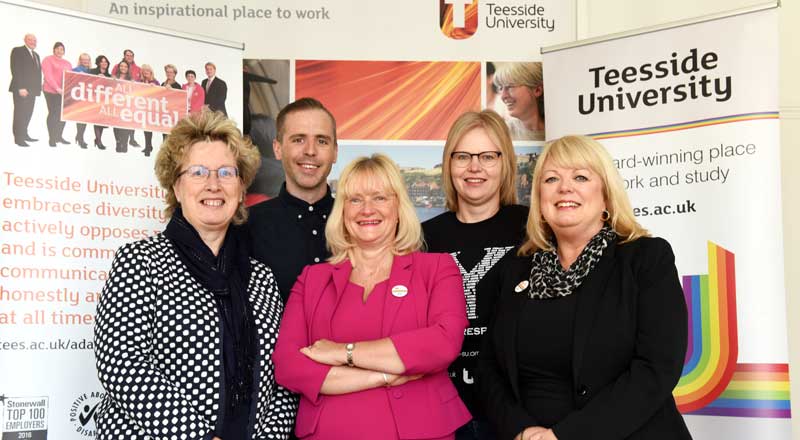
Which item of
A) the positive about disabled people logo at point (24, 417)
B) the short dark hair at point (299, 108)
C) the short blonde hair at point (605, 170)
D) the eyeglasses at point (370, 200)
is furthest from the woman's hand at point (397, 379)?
the positive about disabled people logo at point (24, 417)

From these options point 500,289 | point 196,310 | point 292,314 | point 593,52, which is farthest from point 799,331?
point 196,310

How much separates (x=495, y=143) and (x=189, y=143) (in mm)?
1223

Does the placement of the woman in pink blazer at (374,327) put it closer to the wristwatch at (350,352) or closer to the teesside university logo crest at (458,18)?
the wristwatch at (350,352)

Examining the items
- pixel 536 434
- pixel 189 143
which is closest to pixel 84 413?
pixel 189 143

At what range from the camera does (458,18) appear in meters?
4.86

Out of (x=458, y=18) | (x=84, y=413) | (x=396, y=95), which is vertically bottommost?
(x=84, y=413)

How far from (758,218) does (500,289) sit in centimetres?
161

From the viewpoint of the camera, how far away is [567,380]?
2443 millimetres

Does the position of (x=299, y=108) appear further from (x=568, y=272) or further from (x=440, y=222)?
(x=568, y=272)

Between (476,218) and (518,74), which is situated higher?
(518,74)

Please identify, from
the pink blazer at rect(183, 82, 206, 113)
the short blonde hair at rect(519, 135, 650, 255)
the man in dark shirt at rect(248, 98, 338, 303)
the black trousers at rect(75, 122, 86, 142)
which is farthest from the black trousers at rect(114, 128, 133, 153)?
the short blonde hair at rect(519, 135, 650, 255)

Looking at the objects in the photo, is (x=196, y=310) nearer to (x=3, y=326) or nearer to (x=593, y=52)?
(x=3, y=326)

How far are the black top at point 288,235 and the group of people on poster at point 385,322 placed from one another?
372mm

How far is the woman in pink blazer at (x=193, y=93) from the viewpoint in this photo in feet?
13.4
